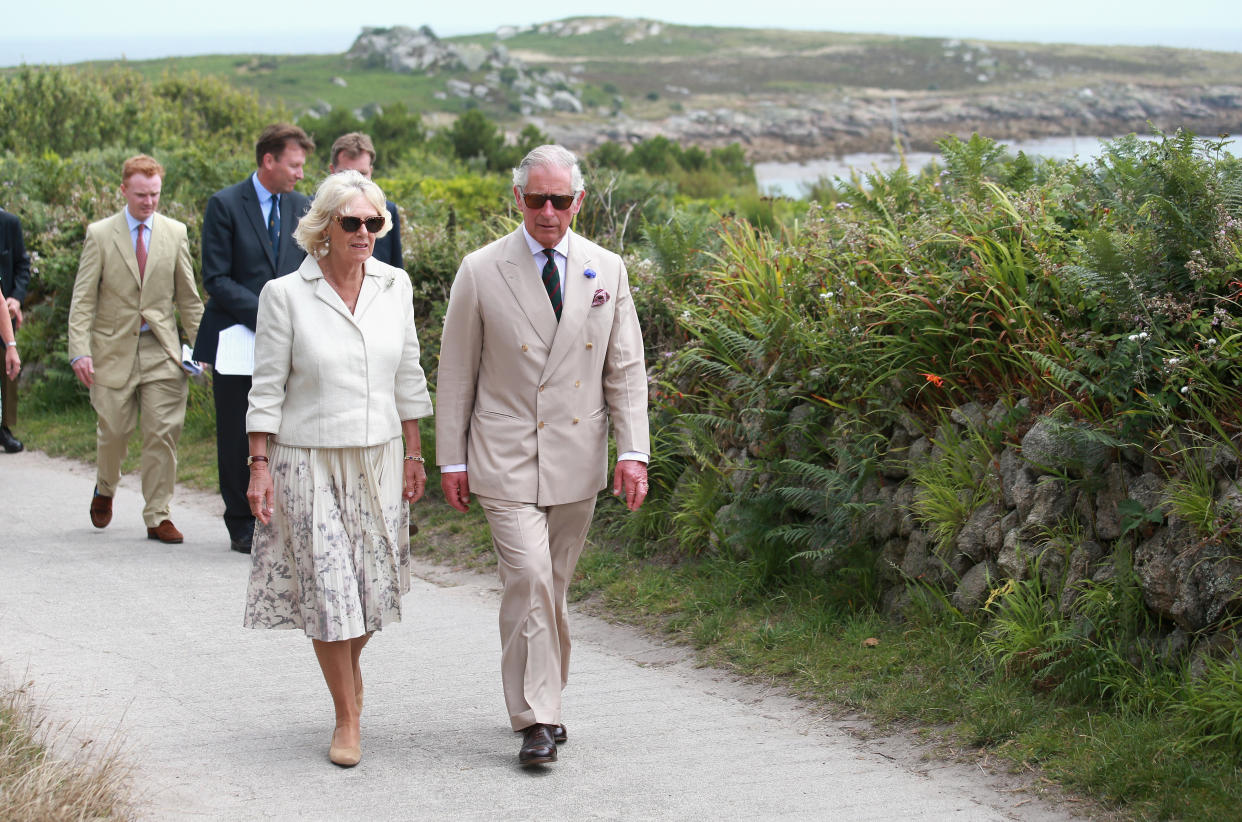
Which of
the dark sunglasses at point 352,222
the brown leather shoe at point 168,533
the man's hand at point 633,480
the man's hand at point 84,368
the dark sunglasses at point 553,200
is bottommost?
the brown leather shoe at point 168,533

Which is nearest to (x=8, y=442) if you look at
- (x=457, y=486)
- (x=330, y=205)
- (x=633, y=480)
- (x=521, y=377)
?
(x=330, y=205)

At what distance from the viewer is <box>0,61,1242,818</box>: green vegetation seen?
4.93 meters

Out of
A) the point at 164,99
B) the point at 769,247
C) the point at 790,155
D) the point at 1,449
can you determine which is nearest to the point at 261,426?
the point at 769,247

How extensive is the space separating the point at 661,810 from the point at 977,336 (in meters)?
2.92

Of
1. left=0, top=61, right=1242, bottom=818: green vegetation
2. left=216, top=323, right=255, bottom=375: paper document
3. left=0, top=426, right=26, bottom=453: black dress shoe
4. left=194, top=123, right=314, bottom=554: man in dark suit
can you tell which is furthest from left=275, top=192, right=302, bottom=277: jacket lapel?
left=0, top=426, right=26, bottom=453: black dress shoe

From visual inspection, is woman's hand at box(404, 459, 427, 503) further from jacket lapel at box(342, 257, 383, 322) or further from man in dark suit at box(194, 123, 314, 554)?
man in dark suit at box(194, 123, 314, 554)

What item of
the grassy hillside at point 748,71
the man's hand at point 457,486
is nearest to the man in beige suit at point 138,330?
the man's hand at point 457,486

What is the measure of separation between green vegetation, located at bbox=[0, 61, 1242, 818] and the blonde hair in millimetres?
2646

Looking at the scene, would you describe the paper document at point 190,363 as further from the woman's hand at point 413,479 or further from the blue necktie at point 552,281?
the blue necktie at point 552,281

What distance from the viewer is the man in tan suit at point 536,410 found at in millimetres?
4938

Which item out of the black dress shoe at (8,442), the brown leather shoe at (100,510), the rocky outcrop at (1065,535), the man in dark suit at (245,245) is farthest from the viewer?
the black dress shoe at (8,442)

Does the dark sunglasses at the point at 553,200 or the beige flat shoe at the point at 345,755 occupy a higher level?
the dark sunglasses at the point at 553,200

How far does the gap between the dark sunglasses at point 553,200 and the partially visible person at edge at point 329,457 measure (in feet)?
1.88

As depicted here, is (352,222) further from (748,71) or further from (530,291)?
(748,71)
